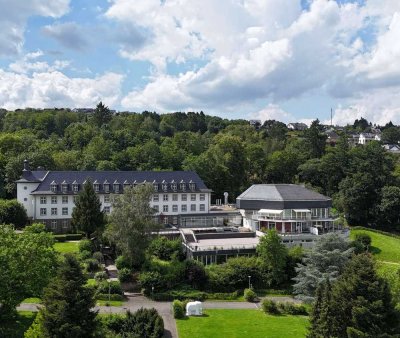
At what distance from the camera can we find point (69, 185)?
63.2 metres

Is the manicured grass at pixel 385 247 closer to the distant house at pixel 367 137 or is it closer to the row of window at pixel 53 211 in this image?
the row of window at pixel 53 211

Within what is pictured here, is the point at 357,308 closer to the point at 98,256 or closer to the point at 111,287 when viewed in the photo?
the point at 111,287

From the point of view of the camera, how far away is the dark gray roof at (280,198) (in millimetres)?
60281

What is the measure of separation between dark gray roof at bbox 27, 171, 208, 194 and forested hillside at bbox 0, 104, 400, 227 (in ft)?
35.8

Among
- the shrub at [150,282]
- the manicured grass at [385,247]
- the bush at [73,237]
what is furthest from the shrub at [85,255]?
the manicured grass at [385,247]

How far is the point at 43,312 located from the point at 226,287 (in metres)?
22.3

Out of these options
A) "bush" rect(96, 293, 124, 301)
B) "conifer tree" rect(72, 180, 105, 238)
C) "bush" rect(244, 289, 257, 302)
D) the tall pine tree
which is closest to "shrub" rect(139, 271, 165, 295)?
"bush" rect(96, 293, 124, 301)

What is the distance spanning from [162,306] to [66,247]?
53.8ft

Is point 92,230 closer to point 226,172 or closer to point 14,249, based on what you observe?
point 14,249

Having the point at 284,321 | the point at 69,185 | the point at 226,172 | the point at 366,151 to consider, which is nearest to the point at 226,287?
the point at 284,321

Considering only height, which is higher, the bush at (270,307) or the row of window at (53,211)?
the row of window at (53,211)

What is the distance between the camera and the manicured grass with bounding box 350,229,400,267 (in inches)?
2347

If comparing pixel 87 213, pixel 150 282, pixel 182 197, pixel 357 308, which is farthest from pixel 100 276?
pixel 357 308

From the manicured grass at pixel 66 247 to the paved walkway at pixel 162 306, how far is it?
35.1 ft
